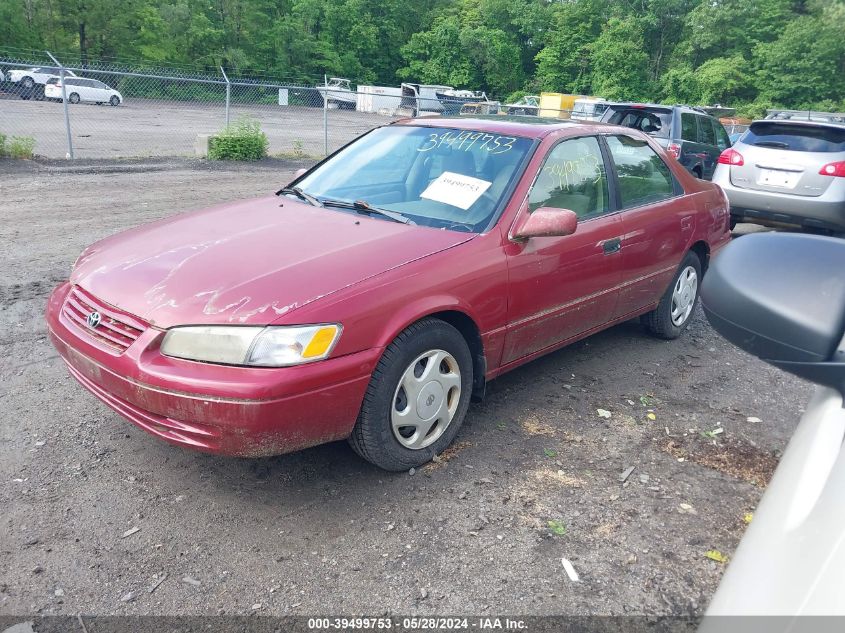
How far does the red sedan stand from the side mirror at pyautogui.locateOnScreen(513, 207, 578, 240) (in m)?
0.01

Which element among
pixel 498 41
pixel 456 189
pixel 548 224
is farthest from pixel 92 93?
pixel 498 41

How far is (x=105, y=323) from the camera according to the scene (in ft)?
9.43

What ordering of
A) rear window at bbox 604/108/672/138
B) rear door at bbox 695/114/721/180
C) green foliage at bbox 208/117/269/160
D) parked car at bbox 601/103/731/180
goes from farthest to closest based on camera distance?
green foliage at bbox 208/117/269/160 → rear door at bbox 695/114/721/180 → rear window at bbox 604/108/672/138 → parked car at bbox 601/103/731/180

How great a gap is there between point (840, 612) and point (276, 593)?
195 cm

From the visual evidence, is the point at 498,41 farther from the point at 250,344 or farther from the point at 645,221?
the point at 250,344

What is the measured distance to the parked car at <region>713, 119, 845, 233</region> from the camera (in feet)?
26.7

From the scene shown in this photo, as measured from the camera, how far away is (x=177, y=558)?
8.46 feet

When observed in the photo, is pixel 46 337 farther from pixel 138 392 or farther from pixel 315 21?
pixel 315 21

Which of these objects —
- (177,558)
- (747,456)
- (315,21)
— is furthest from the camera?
(315,21)

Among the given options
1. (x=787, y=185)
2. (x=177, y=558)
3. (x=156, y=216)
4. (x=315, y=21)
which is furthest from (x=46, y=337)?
(x=315, y=21)

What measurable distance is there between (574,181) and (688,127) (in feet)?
27.1

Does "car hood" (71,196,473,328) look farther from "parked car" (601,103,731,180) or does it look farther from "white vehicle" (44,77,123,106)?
"white vehicle" (44,77,123,106)

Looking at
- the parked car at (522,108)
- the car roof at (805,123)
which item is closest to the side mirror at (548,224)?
the car roof at (805,123)

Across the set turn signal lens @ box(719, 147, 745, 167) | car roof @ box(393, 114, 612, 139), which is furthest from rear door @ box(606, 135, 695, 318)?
turn signal lens @ box(719, 147, 745, 167)
